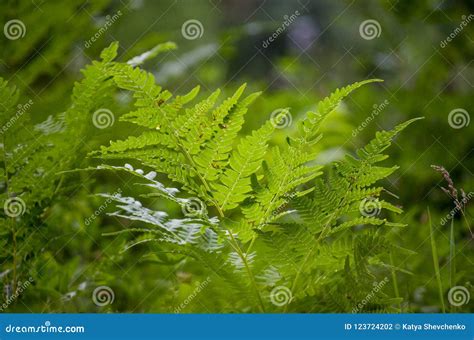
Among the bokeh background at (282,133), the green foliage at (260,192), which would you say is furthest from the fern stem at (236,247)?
the bokeh background at (282,133)

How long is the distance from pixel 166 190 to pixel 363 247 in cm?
34

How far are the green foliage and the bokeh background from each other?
0.25m

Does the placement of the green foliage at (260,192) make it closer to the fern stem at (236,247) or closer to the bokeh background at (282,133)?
the fern stem at (236,247)

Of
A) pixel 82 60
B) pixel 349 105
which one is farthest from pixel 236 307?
pixel 82 60

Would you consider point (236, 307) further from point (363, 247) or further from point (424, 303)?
point (424, 303)

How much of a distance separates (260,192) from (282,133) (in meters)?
1.39

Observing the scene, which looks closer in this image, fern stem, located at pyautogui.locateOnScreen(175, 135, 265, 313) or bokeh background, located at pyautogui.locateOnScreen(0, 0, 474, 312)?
fern stem, located at pyautogui.locateOnScreen(175, 135, 265, 313)

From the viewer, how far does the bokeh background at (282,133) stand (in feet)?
4.94

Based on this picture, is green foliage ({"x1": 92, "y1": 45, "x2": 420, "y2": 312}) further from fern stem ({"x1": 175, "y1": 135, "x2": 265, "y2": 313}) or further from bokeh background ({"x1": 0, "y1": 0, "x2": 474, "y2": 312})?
bokeh background ({"x1": 0, "y1": 0, "x2": 474, "y2": 312})

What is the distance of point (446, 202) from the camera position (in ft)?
7.76

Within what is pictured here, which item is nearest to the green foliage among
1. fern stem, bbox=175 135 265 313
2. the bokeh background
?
fern stem, bbox=175 135 265 313

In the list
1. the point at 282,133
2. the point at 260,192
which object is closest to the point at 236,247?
the point at 260,192

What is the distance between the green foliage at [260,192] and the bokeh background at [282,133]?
0.25 metres

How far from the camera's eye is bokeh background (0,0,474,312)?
1.50 meters
